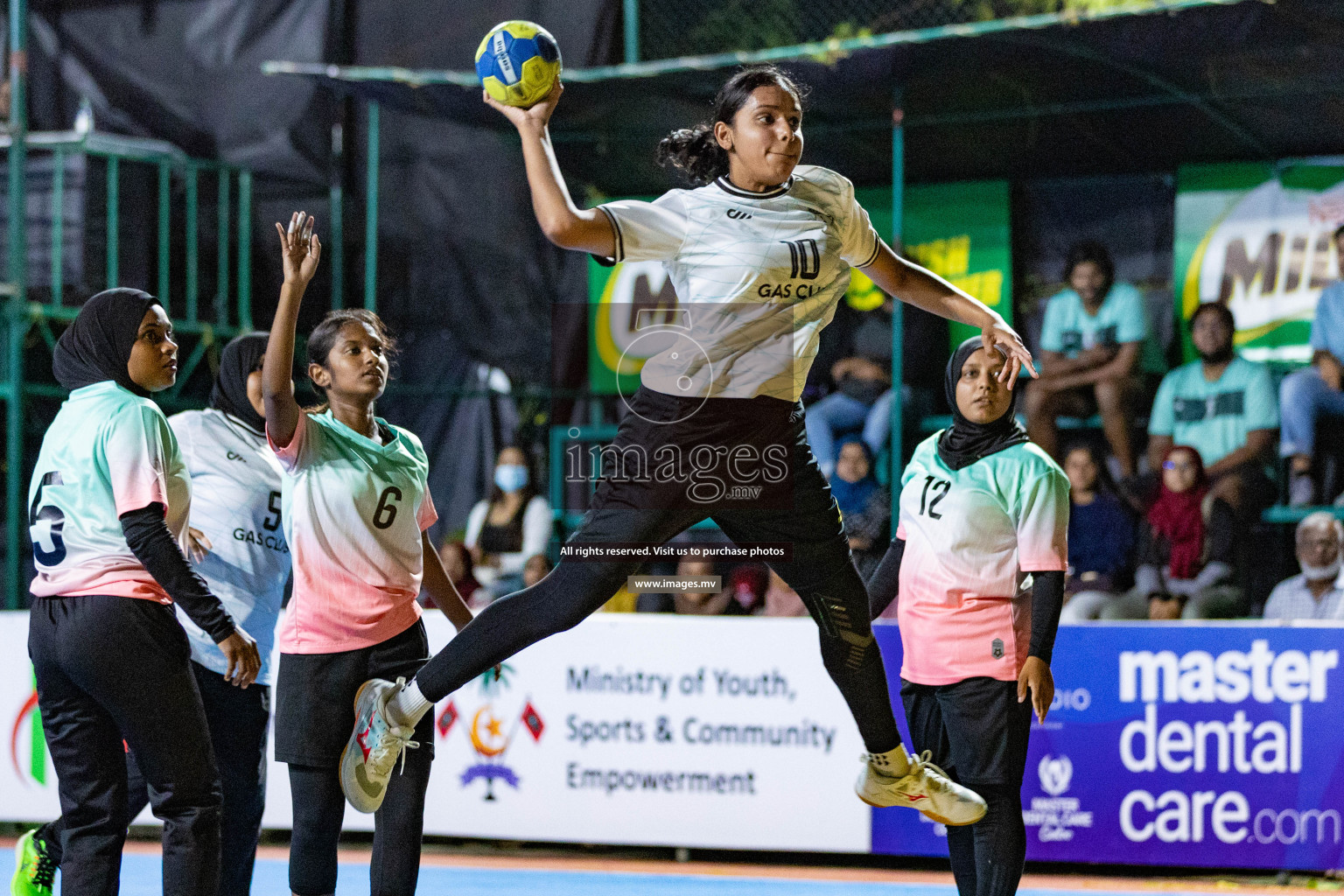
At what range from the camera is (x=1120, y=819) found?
308 inches

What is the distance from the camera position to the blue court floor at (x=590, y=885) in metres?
7.48

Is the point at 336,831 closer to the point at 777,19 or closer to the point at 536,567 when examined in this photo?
the point at 536,567

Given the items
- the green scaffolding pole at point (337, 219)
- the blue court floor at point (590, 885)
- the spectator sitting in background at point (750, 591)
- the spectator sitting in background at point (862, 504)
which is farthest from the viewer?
the green scaffolding pole at point (337, 219)

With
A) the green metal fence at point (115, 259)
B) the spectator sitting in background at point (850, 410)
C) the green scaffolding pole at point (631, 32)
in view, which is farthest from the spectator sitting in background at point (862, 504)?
the green metal fence at point (115, 259)

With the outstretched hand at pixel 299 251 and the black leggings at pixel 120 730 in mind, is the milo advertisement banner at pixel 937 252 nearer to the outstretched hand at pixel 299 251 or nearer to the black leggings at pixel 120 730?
the outstretched hand at pixel 299 251

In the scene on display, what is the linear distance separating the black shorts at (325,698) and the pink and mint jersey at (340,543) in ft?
0.14

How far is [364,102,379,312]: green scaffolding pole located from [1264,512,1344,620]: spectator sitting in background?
20.3ft

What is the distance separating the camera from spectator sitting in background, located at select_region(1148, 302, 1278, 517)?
10195mm

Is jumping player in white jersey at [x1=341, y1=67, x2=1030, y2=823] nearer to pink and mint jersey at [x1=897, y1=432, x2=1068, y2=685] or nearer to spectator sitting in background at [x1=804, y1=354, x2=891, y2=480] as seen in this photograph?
pink and mint jersey at [x1=897, y1=432, x2=1068, y2=685]

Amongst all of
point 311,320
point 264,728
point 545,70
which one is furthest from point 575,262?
point 545,70

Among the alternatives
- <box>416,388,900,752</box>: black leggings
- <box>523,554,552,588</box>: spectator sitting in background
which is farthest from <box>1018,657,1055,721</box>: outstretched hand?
<box>523,554,552,588</box>: spectator sitting in background

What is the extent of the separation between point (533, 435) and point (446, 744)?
401 centimetres

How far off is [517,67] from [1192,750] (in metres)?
5.14

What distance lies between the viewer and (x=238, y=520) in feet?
18.5
